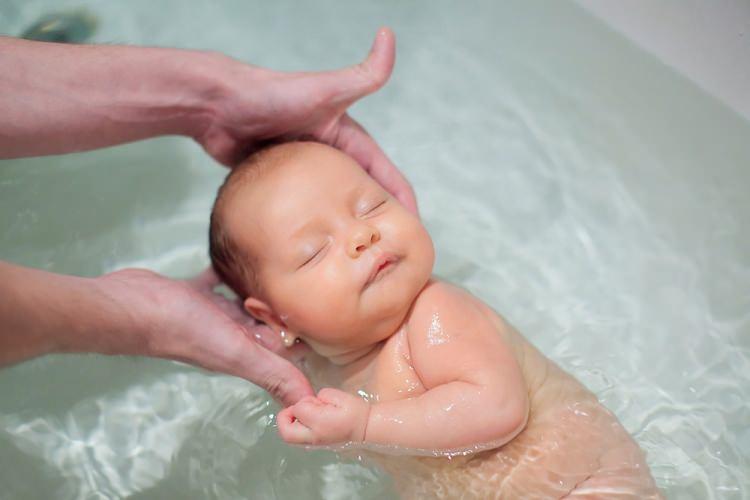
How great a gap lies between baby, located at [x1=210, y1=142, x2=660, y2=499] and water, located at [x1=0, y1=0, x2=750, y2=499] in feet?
0.78

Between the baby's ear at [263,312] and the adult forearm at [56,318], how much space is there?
0.59 feet

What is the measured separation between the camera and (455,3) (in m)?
2.30

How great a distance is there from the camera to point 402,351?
4.57 feet

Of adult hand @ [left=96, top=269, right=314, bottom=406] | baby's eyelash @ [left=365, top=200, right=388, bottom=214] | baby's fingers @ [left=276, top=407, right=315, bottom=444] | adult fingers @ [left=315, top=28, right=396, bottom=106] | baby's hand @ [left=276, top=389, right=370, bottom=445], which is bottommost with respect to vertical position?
adult hand @ [left=96, top=269, right=314, bottom=406]

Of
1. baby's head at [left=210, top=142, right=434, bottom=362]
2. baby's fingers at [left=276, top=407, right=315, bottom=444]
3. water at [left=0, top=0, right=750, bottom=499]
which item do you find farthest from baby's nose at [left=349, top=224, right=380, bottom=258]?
water at [left=0, top=0, right=750, bottom=499]

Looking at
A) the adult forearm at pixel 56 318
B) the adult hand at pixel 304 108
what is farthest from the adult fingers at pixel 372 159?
the adult forearm at pixel 56 318

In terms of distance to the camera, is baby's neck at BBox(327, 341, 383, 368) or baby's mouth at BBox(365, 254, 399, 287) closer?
baby's mouth at BBox(365, 254, 399, 287)

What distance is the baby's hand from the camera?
1.26 m

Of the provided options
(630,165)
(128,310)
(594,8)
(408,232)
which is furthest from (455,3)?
(128,310)

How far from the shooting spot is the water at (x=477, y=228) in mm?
1612

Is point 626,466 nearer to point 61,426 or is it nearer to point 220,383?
point 220,383

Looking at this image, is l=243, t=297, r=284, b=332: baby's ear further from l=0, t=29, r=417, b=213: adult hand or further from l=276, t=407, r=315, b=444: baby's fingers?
l=0, t=29, r=417, b=213: adult hand

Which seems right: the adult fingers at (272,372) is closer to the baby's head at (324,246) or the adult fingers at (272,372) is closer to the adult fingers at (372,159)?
the baby's head at (324,246)

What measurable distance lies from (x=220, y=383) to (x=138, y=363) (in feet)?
0.57
